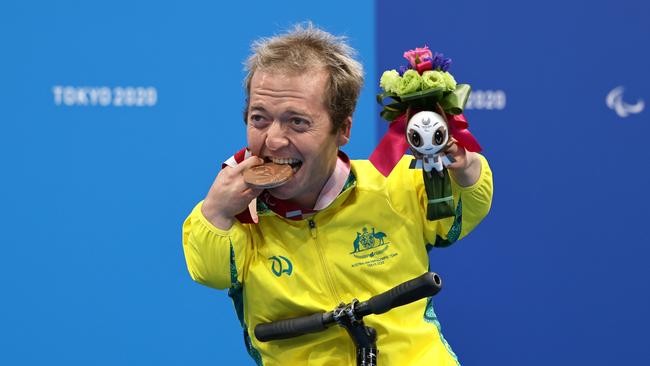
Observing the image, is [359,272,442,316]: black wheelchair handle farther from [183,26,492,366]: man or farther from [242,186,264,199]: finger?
[242,186,264,199]: finger

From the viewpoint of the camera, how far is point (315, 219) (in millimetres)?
1999

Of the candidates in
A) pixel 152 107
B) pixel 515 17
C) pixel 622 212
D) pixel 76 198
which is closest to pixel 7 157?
pixel 76 198

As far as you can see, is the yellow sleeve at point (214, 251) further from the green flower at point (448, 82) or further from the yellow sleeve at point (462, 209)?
the green flower at point (448, 82)

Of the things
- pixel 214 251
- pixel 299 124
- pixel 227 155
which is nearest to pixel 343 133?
pixel 299 124

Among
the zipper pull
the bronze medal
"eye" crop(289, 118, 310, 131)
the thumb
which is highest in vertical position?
"eye" crop(289, 118, 310, 131)

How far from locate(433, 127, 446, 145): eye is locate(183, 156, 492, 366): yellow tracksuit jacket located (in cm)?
19

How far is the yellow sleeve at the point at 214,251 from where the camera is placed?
1884 mm

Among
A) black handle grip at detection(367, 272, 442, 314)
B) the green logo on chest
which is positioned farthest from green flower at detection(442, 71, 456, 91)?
the green logo on chest

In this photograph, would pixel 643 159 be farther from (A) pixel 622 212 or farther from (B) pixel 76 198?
(B) pixel 76 198

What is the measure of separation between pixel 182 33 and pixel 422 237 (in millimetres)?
1160

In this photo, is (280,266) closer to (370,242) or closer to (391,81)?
(370,242)

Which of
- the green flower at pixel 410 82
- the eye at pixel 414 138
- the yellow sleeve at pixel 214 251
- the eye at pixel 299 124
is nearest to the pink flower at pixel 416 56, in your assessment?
the green flower at pixel 410 82

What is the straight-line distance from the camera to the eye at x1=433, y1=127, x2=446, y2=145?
1.78m

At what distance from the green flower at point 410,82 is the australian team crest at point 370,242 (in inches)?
13.1
